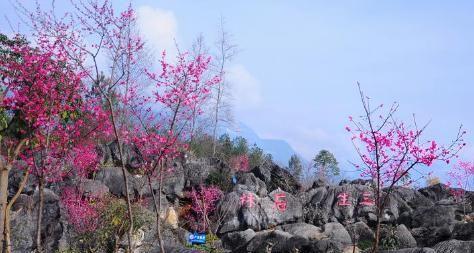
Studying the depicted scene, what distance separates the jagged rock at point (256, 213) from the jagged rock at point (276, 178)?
3.13 meters

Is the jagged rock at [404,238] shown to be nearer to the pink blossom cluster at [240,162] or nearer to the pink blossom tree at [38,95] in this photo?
the pink blossom tree at [38,95]

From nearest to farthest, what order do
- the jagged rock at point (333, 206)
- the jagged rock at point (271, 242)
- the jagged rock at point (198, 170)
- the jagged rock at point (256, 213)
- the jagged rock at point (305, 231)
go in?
1. the jagged rock at point (271, 242)
2. the jagged rock at point (305, 231)
3. the jagged rock at point (256, 213)
4. the jagged rock at point (333, 206)
5. the jagged rock at point (198, 170)

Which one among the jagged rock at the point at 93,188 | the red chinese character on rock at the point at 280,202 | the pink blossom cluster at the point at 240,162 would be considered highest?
the pink blossom cluster at the point at 240,162

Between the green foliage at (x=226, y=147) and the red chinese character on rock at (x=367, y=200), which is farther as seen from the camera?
the green foliage at (x=226, y=147)

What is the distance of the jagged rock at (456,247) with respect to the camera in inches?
347

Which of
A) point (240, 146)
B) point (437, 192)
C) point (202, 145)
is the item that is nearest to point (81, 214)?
point (437, 192)

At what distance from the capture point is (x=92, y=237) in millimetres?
9828

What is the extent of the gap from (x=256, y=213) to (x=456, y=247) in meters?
8.99

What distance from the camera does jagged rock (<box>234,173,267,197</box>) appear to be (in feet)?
64.6

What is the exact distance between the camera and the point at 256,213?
17.3 meters

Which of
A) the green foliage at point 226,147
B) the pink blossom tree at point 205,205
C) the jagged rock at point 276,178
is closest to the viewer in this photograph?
the pink blossom tree at point 205,205

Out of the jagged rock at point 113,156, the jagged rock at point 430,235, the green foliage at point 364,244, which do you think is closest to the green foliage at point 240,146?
the jagged rock at point 113,156

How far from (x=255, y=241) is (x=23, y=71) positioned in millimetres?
8906

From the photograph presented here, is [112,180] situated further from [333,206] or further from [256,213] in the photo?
[333,206]
